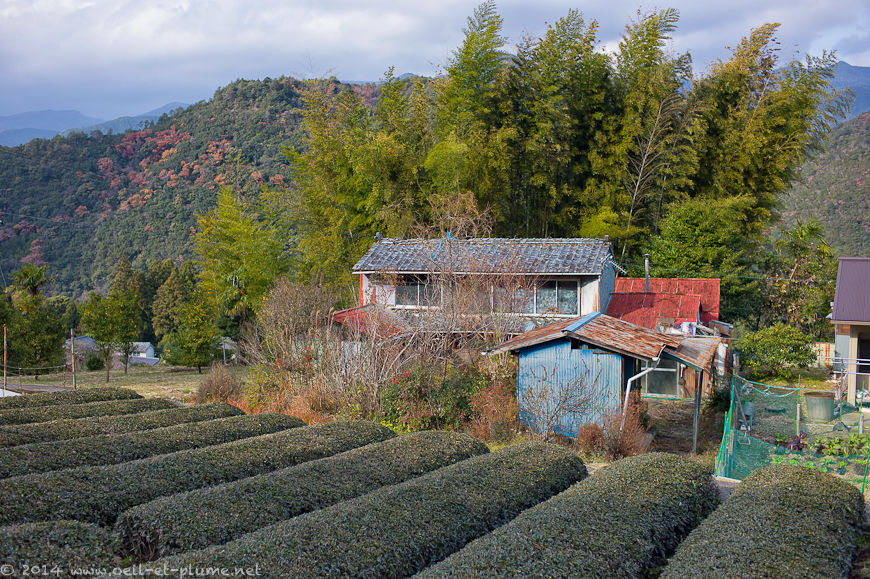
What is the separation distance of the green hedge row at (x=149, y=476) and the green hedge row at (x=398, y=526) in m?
1.93

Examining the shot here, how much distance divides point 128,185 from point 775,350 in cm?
4105

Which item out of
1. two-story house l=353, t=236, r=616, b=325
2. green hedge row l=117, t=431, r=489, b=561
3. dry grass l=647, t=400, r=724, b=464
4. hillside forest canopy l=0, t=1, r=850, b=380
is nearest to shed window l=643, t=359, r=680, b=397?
dry grass l=647, t=400, r=724, b=464

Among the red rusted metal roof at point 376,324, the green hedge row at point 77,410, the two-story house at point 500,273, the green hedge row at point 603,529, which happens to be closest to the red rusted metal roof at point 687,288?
the two-story house at point 500,273

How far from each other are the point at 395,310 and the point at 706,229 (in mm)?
11862

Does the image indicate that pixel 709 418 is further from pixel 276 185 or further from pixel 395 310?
pixel 276 185

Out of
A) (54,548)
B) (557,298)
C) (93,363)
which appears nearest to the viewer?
(54,548)

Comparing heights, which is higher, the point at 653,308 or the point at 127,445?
the point at 653,308

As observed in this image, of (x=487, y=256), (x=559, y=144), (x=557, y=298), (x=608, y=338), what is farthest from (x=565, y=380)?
(x=559, y=144)

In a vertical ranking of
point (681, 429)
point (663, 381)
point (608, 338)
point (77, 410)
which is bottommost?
point (681, 429)

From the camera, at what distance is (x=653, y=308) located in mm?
18984

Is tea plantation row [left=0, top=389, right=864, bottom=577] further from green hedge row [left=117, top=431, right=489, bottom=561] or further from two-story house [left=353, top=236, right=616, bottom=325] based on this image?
two-story house [left=353, top=236, right=616, bottom=325]

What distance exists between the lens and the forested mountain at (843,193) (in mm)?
35406

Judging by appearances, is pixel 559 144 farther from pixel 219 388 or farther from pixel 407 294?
pixel 219 388

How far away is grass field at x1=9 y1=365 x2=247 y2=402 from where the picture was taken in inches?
695
